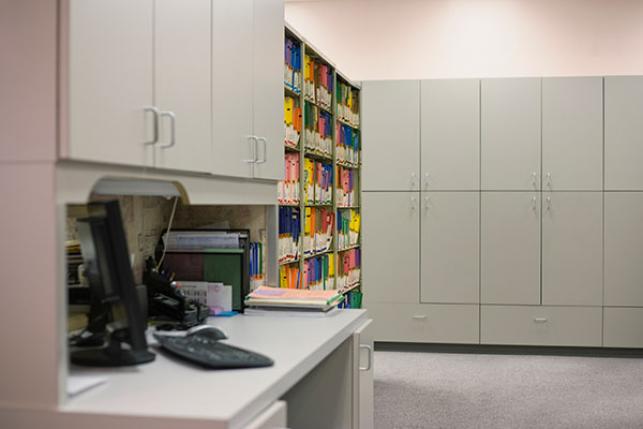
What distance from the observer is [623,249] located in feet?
20.2

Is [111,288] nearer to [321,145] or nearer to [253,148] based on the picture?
[253,148]

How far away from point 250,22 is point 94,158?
1259 millimetres

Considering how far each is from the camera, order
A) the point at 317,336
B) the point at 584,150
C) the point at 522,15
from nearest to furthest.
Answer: the point at 317,336
the point at 584,150
the point at 522,15

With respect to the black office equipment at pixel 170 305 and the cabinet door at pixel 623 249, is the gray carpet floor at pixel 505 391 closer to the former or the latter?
the cabinet door at pixel 623 249

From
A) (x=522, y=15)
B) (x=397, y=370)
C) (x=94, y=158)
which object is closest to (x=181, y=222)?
(x=94, y=158)

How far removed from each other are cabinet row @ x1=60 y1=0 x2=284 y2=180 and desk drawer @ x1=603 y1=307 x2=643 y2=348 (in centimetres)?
391

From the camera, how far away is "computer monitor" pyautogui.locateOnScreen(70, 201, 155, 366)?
197 centimetres

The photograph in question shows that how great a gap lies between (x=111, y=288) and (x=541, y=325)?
15.8 feet

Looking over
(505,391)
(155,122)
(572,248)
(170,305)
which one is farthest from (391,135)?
(155,122)

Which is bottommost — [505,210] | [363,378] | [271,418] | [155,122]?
[363,378]

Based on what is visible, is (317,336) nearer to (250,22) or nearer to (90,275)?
(90,275)

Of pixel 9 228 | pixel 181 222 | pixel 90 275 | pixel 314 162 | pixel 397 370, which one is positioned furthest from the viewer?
pixel 397 370

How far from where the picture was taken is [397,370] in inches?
219

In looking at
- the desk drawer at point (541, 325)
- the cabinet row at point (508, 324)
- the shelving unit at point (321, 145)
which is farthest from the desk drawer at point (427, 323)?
the shelving unit at point (321, 145)
